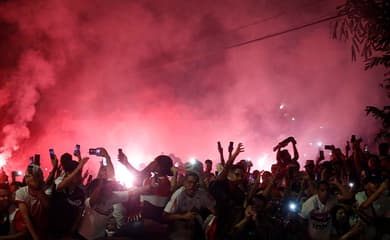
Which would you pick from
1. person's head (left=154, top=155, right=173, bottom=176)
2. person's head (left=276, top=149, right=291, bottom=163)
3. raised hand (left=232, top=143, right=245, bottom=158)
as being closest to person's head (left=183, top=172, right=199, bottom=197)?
person's head (left=154, top=155, right=173, bottom=176)

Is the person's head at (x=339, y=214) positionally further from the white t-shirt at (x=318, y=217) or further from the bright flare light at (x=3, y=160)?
the bright flare light at (x=3, y=160)

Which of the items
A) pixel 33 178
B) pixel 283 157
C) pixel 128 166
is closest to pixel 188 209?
pixel 128 166

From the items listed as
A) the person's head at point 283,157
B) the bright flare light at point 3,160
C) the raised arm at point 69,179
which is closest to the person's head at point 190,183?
the raised arm at point 69,179

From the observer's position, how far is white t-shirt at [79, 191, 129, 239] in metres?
4.49

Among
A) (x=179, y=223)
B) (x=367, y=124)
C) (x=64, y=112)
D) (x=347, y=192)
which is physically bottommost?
(x=179, y=223)

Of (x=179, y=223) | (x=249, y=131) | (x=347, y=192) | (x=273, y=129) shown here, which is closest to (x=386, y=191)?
(x=347, y=192)

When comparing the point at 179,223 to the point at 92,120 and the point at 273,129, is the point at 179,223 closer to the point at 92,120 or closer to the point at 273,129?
the point at 92,120

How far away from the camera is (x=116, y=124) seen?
759 inches

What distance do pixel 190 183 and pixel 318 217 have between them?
6.71 ft

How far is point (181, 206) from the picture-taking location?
4.59m

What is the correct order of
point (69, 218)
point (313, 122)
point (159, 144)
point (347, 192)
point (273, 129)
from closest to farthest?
point (69, 218)
point (347, 192)
point (159, 144)
point (313, 122)
point (273, 129)

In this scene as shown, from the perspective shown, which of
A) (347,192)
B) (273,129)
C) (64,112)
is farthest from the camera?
(273,129)

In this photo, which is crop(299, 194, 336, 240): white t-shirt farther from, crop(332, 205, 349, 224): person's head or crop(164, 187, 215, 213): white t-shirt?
crop(164, 187, 215, 213): white t-shirt

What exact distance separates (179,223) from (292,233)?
83.7 inches
